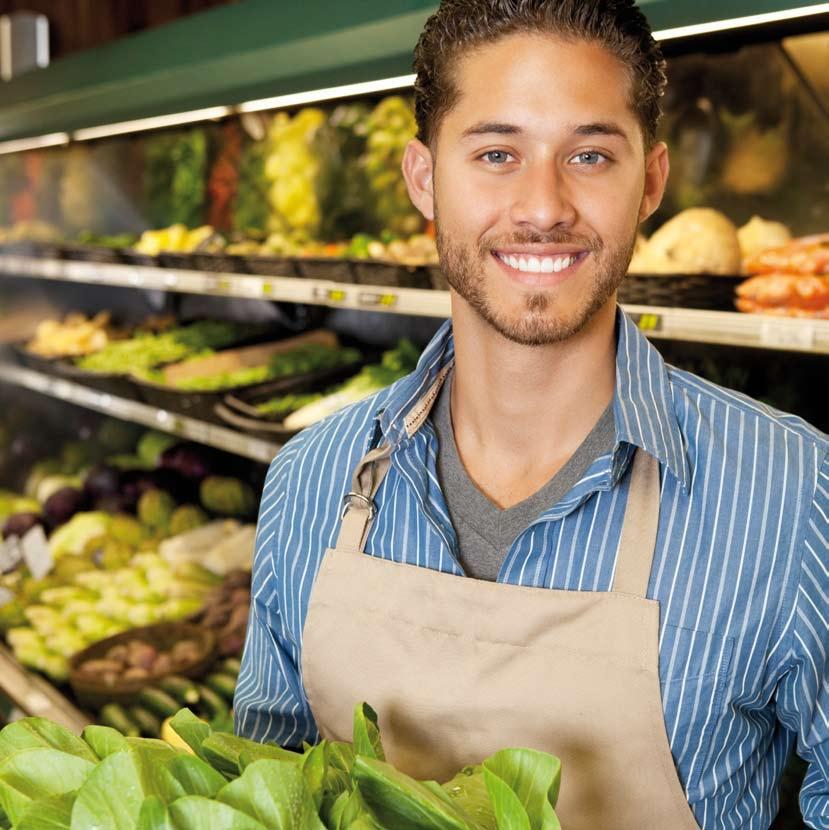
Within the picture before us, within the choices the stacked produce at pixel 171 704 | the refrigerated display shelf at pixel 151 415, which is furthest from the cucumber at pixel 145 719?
the refrigerated display shelf at pixel 151 415

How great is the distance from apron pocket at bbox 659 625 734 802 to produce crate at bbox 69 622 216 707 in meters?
1.86

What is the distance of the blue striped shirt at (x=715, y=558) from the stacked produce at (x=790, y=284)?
1.80 ft

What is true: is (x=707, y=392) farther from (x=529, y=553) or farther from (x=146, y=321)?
(x=146, y=321)

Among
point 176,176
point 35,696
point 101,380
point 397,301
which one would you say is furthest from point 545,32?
point 176,176

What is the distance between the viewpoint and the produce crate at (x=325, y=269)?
2.66 metres

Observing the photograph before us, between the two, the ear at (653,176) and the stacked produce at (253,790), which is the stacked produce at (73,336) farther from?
the stacked produce at (253,790)

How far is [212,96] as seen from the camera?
2.63 meters

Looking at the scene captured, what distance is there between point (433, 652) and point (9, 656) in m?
2.38

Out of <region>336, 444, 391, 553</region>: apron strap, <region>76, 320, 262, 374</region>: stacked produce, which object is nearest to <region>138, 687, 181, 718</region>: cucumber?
<region>76, 320, 262, 374</region>: stacked produce

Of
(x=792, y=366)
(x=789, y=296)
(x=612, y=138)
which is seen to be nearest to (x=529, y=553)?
(x=612, y=138)

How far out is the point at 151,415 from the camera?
3.31 metres

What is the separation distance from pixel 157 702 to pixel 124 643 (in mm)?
307

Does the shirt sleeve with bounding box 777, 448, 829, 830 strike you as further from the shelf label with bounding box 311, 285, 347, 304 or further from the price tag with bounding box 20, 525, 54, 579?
the price tag with bounding box 20, 525, 54, 579

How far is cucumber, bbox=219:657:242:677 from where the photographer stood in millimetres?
2854
